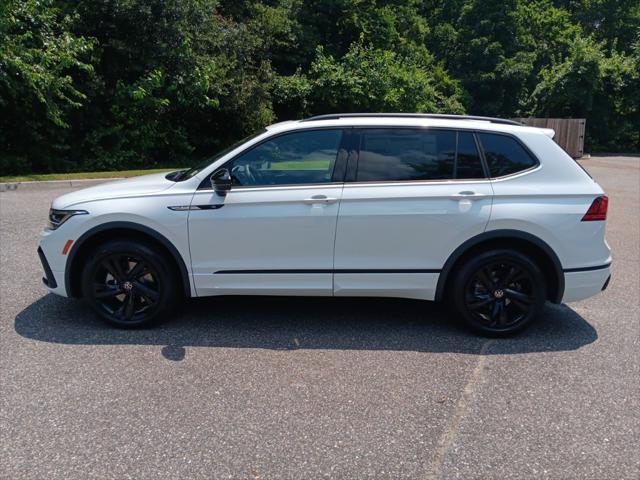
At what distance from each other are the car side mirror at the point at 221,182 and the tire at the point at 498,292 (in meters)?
1.99

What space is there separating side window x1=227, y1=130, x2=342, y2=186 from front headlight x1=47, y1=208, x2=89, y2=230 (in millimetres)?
1293

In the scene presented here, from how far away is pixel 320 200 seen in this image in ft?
14.3

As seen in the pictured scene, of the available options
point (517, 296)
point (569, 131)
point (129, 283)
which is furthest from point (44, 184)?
point (569, 131)

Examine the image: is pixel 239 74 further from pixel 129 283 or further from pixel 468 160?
pixel 468 160

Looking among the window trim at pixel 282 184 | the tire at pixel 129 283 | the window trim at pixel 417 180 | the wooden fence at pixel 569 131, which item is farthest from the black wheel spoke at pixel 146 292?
the wooden fence at pixel 569 131

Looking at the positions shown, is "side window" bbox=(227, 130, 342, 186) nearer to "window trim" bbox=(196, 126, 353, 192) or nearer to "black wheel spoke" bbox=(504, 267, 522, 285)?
"window trim" bbox=(196, 126, 353, 192)

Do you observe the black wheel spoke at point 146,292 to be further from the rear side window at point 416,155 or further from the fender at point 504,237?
the fender at point 504,237

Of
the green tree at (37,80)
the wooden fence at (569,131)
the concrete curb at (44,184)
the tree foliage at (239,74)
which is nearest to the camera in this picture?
the concrete curb at (44,184)

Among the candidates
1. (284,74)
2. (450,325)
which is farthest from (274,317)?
(284,74)

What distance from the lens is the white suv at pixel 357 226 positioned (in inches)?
172

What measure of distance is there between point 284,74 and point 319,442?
2333 centimetres

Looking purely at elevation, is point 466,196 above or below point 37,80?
below

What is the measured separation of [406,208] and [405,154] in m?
0.48

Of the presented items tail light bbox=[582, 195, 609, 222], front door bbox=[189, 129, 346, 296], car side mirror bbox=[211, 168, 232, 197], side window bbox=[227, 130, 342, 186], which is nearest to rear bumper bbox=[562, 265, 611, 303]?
tail light bbox=[582, 195, 609, 222]
